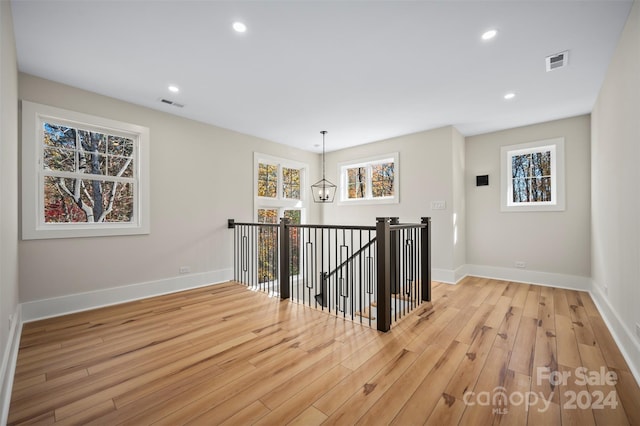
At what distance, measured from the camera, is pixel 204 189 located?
4359mm

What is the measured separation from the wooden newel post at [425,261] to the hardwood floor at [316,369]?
1.19ft

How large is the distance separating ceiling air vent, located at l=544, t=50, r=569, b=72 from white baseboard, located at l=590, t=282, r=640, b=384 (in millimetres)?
2457

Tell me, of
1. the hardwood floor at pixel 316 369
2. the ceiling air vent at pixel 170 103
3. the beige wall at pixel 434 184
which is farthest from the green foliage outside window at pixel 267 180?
the hardwood floor at pixel 316 369

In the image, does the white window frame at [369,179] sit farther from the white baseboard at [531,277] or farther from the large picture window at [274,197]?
the white baseboard at [531,277]

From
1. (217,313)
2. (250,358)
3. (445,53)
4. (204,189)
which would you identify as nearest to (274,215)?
(204,189)

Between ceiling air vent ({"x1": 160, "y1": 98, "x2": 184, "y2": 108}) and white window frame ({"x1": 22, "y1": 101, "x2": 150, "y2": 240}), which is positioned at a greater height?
ceiling air vent ({"x1": 160, "y1": 98, "x2": 184, "y2": 108})

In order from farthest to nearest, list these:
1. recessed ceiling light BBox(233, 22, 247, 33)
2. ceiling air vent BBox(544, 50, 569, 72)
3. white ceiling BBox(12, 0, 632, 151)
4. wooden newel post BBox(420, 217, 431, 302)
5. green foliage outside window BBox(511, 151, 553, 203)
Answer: green foliage outside window BBox(511, 151, 553, 203) → wooden newel post BBox(420, 217, 431, 302) → ceiling air vent BBox(544, 50, 569, 72) → recessed ceiling light BBox(233, 22, 247, 33) → white ceiling BBox(12, 0, 632, 151)

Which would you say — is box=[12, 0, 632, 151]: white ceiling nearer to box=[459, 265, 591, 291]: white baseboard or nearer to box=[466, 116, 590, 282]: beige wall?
box=[466, 116, 590, 282]: beige wall

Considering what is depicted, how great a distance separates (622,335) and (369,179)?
4137 millimetres

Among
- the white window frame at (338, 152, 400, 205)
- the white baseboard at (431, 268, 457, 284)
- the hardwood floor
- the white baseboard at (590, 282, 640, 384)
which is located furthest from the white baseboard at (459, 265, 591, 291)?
the white window frame at (338, 152, 400, 205)

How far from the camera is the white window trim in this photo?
200 inches

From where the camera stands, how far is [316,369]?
1943mm

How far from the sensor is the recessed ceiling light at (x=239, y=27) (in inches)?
85.9

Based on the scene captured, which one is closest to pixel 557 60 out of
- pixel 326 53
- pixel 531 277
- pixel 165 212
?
pixel 326 53
